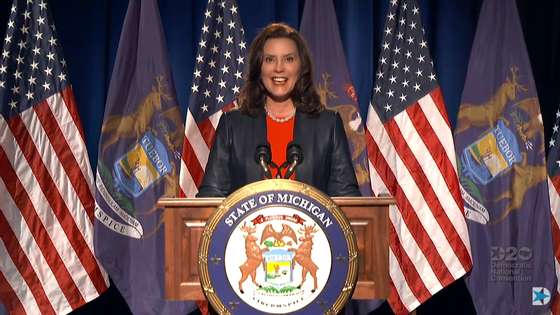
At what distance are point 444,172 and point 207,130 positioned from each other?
1332 mm

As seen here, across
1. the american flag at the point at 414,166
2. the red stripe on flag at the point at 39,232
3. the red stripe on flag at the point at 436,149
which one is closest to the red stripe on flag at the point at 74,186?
the red stripe on flag at the point at 39,232

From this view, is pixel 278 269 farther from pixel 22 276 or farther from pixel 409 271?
pixel 22 276

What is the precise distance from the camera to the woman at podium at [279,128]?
8.34 ft

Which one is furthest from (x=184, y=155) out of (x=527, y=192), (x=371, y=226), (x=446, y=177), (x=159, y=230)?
(x=371, y=226)

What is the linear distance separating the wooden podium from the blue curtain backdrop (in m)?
2.67

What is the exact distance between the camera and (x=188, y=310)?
4344mm

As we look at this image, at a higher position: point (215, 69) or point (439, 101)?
point (215, 69)

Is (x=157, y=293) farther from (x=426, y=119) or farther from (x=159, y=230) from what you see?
(x=426, y=119)

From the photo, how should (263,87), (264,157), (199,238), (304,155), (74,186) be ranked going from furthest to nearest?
(74,186), (263,87), (304,155), (264,157), (199,238)

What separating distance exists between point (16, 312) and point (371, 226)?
268 cm

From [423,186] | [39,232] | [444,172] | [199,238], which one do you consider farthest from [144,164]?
[199,238]

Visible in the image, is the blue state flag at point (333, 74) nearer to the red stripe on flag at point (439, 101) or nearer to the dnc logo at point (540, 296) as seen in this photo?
the red stripe on flag at point (439, 101)

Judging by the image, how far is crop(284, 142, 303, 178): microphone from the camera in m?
2.37

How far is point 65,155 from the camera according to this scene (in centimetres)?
433
